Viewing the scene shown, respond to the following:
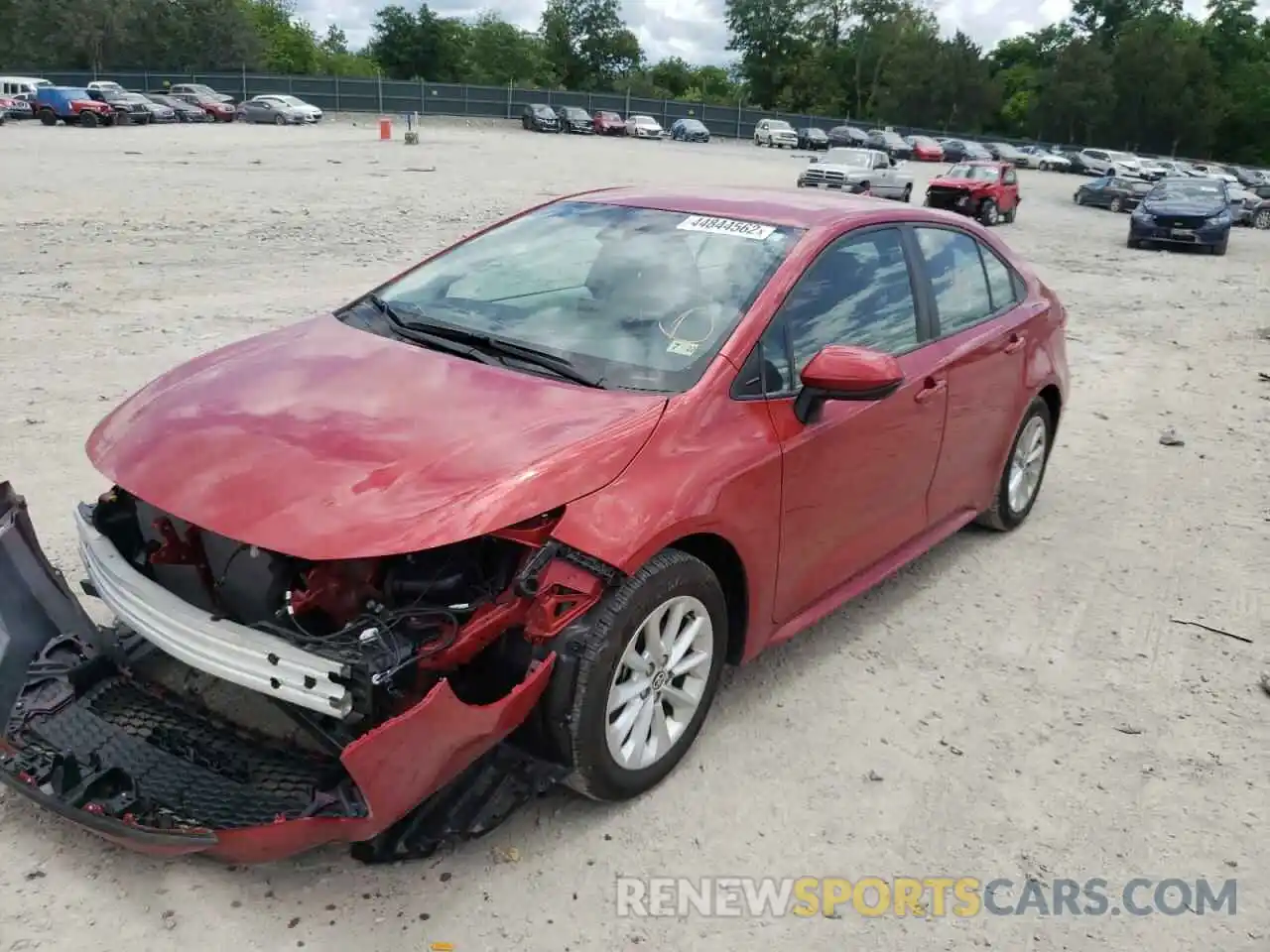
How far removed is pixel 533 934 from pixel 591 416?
1.41 metres

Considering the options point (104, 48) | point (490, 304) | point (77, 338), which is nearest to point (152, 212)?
point (77, 338)

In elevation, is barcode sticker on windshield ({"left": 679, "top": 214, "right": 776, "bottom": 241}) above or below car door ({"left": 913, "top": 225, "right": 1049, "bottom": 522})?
above

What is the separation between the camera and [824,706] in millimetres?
3883

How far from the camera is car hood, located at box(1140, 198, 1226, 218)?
Answer: 21.6 metres

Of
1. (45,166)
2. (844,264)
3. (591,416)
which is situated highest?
(844,264)

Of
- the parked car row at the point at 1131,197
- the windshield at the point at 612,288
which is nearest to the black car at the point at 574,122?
the parked car row at the point at 1131,197

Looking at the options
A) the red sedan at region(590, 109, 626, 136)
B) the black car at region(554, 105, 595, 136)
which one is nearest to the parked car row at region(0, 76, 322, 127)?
the black car at region(554, 105, 595, 136)

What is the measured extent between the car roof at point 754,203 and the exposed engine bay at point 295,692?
1752mm

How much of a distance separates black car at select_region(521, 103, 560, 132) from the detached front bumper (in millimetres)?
55604

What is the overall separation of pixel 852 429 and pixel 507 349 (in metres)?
1.25

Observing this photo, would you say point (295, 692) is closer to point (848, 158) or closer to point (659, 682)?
point (659, 682)

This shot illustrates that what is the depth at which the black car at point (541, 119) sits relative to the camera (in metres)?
55.7

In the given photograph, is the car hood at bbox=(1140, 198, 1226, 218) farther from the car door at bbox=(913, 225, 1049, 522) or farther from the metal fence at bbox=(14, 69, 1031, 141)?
the metal fence at bbox=(14, 69, 1031, 141)

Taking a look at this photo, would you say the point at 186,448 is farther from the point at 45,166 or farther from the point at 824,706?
the point at 45,166
